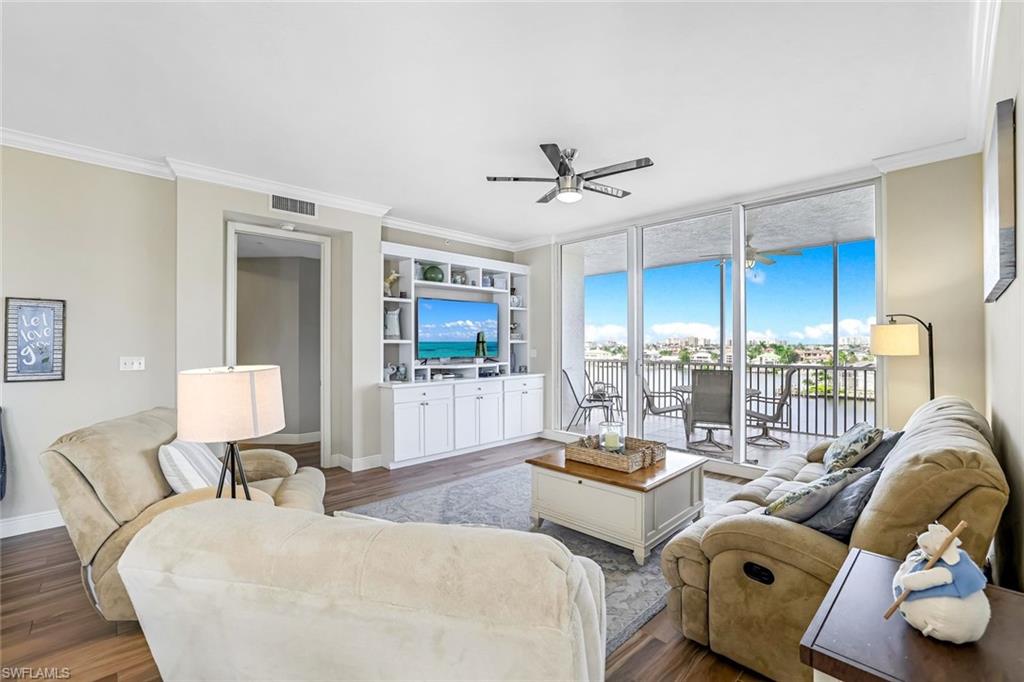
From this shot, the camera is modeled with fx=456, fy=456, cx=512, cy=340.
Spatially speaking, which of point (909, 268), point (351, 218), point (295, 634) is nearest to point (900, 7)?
point (909, 268)

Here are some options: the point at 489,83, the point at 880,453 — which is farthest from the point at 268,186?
the point at 880,453

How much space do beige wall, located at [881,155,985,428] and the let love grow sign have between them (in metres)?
6.11

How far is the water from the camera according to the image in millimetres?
5254

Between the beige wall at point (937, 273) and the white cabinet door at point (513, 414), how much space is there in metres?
3.64

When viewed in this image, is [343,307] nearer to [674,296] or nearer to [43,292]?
[43,292]

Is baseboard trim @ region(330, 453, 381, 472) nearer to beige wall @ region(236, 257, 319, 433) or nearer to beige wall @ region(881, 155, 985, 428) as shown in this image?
beige wall @ region(236, 257, 319, 433)

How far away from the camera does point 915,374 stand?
3361mm

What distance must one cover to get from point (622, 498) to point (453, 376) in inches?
125

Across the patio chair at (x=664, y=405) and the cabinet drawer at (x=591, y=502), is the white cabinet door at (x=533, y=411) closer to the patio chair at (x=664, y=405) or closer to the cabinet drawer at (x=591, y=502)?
the patio chair at (x=664, y=405)

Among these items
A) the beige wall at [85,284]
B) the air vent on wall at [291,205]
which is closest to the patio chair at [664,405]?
the air vent on wall at [291,205]

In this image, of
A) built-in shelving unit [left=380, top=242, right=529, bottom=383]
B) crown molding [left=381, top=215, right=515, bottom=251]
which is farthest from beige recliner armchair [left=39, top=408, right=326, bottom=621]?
crown molding [left=381, top=215, right=515, bottom=251]

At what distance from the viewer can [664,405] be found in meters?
5.17

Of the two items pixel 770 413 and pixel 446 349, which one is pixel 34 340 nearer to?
pixel 446 349

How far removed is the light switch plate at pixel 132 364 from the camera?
350 centimetres
